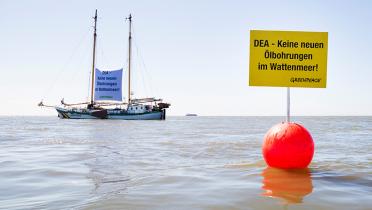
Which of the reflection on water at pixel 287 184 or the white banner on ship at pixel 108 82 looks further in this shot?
the white banner on ship at pixel 108 82

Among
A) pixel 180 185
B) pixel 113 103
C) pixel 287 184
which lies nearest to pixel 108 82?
pixel 113 103

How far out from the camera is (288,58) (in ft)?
24.2

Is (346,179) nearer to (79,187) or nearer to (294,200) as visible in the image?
(294,200)

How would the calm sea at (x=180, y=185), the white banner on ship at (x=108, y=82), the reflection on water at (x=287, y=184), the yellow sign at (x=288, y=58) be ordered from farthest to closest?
the white banner on ship at (x=108, y=82), the yellow sign at (x=288, y=58), the reflection on water at (x=287, y=184), the calm sea at (x=180, y=185)

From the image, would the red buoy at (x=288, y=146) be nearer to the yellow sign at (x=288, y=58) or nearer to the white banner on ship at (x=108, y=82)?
the yellow sign at (x=288, y=58)

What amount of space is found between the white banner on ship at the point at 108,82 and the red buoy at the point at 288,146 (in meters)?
63.7

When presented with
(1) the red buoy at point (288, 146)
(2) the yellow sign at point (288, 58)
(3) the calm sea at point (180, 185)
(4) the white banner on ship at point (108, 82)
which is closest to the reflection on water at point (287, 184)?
(3) the calm sea at point (180, 185)

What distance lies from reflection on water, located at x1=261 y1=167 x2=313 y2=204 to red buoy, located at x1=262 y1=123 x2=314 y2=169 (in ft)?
0.59

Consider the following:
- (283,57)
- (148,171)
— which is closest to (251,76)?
(283,57)

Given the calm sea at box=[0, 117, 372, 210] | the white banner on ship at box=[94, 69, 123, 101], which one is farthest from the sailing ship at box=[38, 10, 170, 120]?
the calm sea at box=[0, 117, 372, 210]

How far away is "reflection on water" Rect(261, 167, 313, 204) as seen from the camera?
5234 mm

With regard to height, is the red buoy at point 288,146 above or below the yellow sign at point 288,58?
below

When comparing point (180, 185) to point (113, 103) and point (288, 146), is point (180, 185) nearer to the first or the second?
point (288, 146)

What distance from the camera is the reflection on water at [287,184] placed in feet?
17.2
